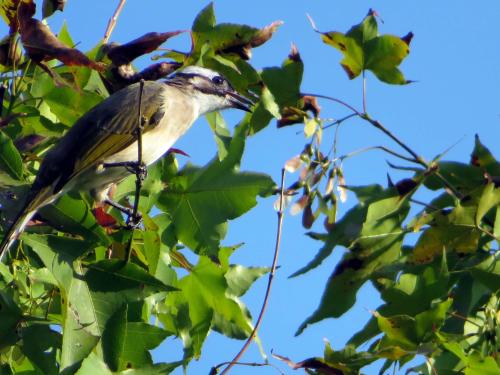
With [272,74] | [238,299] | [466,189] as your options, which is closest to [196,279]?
[238,299]

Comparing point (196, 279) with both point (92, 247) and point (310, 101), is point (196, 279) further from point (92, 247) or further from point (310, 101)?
point (310, 101)

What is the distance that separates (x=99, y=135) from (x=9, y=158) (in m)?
1.53

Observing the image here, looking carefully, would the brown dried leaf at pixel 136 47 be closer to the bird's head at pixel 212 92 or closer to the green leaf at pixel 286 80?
the green leaf at pixel 286 80

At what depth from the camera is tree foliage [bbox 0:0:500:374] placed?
9.90 ft

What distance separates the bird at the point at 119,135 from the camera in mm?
4152

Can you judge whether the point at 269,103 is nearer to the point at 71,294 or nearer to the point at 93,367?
the point at 71,294

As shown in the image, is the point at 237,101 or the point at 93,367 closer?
the point at 93,367

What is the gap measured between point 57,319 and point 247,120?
130cm

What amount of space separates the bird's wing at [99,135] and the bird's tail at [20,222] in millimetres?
562

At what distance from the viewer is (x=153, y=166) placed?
3967 millimetres

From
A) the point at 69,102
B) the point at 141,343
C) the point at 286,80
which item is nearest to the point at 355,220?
the point at 286,80

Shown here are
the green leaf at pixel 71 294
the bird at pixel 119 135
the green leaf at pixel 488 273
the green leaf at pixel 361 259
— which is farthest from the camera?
Result: the bird at pixel 119 135

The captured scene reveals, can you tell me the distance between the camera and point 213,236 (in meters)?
3.64

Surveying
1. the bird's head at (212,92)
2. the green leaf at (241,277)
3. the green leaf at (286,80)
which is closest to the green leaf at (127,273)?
the green leaf at (241,277)
